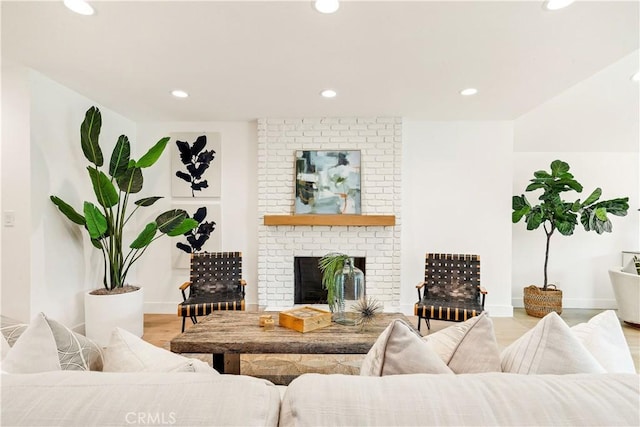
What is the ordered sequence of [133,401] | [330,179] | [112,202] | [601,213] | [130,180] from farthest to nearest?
[330,179], [601,213], [130,180], [112,202], [133,401]

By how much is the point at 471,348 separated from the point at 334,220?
9.68 ft

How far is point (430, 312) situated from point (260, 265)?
206cm

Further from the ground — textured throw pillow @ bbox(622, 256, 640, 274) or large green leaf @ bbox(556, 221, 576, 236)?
large green leaf @ bbox(556, 221, 576, 236)

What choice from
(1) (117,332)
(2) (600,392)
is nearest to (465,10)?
(2) (600,392)

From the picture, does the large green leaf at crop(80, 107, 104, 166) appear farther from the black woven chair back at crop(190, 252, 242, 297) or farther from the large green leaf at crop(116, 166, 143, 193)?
the black woven chair back at crop(190, 252, 242, 297)

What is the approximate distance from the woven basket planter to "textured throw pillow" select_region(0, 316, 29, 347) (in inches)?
179

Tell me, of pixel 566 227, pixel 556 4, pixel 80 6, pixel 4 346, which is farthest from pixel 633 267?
pixel 80 6

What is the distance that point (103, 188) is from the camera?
2973 mm

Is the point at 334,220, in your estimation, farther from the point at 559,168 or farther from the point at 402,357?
the point at 402,357

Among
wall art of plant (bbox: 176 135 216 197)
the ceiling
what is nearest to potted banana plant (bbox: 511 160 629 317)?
the ceiling

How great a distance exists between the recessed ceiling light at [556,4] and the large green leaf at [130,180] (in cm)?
344

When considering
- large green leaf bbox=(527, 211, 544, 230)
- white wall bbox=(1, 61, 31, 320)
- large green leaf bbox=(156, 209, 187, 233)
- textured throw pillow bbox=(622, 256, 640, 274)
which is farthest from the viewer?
large green leaf bbox=(527, 211, 544, 230)

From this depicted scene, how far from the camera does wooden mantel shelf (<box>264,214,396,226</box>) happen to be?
388 centimetres

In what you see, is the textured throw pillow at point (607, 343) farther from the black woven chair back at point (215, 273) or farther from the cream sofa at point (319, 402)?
the black woven chair back at point (215, 273)
